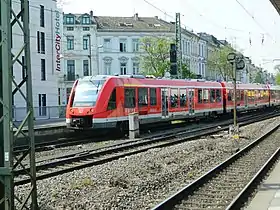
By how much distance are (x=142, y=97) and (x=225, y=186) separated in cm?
1539

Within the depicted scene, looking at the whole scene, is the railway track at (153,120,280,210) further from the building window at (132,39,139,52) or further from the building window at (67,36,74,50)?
the building window at (132,39,139,52)

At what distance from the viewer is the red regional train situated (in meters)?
24.3

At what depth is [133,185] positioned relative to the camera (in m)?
12.2

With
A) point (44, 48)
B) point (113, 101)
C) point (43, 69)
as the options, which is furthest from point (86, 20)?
point (113, 101)

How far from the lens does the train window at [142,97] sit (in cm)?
2715

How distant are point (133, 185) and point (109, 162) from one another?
4403mm

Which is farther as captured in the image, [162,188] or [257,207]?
[162,188]

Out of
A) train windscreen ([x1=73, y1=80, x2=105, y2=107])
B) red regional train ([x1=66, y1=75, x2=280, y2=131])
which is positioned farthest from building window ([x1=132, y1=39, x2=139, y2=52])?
train windscreen ([x1=73, y1=80, x2=105, y2=107])

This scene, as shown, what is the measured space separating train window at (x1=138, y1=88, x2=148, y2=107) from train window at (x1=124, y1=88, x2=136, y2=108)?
25.8 inches

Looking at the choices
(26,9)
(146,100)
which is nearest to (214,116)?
(146,100)

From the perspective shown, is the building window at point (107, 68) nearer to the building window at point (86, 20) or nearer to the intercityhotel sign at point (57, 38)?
the building window at point (86, 20)

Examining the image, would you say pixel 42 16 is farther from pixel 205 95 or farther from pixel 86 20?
pixel 86 20

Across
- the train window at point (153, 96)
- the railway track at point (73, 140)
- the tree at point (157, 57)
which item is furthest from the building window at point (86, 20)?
the train window at point (153, 96)

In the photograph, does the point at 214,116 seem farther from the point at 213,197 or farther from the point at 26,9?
the point at 26,9
